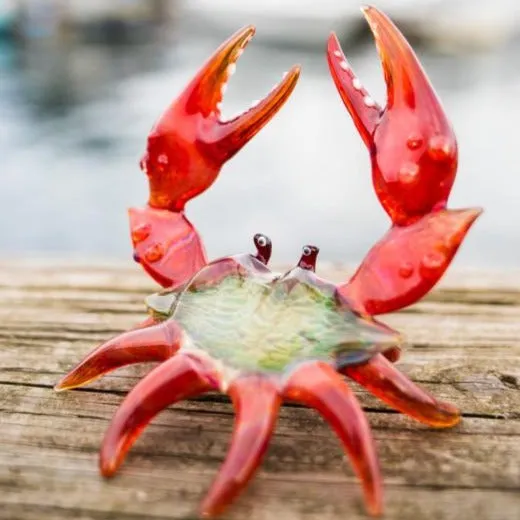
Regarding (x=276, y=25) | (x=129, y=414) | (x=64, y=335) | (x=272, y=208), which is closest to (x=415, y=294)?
(x=129, y=414)

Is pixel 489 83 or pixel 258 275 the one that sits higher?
pixel 258 275

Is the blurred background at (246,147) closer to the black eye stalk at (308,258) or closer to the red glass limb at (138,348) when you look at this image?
the red glass limb at (138,348)

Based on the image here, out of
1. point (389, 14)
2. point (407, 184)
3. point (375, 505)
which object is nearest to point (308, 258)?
point (407, 184)

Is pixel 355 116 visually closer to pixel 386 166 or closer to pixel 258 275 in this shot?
pixel 386 166

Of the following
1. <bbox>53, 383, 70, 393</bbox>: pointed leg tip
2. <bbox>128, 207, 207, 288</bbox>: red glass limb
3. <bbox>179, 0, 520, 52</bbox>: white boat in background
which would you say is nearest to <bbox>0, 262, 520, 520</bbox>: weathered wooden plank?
<bbox>53, 383, 70, 393</bbox>: pointed leg tip

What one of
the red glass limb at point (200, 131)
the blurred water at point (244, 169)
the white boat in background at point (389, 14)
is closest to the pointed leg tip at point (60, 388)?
the red glass limb at point (200, 131)

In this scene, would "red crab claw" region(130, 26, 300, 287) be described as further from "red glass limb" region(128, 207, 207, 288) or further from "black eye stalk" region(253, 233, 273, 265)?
"black eye stalk" region(253, 233, 273, 265)

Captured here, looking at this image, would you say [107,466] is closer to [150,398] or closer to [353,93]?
[150,398]
